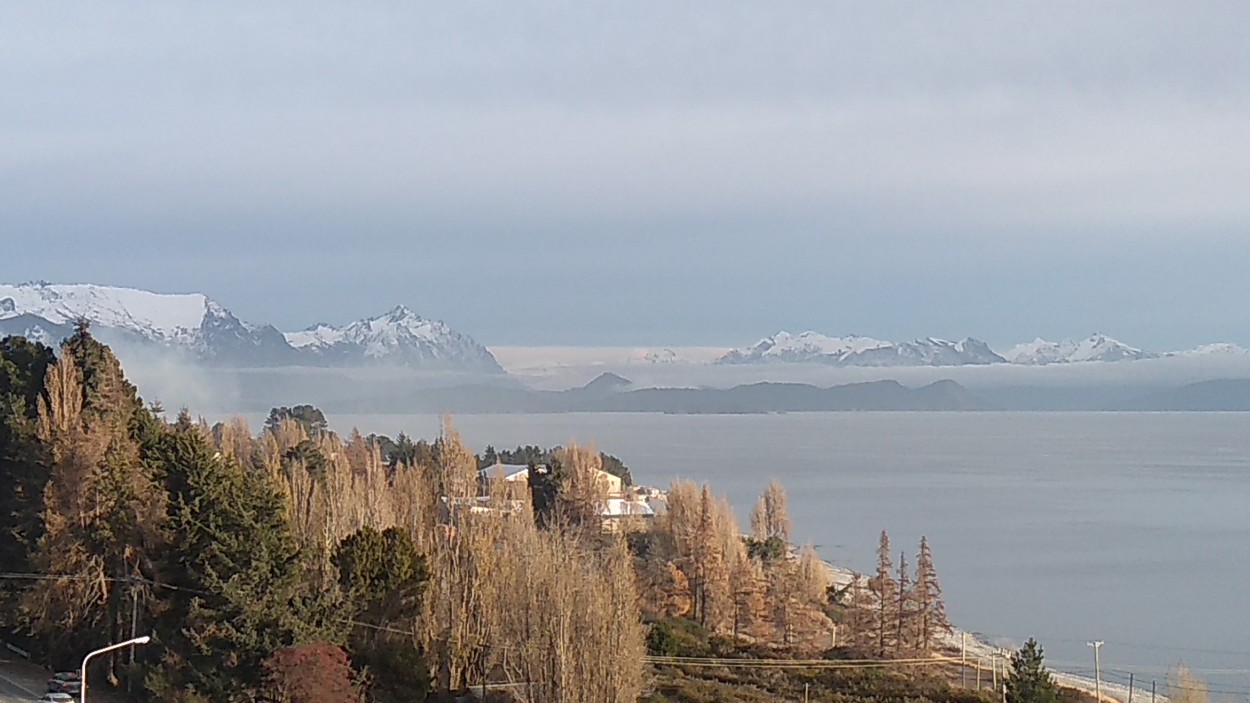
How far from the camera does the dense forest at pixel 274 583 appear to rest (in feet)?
56.9

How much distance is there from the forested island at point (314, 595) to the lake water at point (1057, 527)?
929cm

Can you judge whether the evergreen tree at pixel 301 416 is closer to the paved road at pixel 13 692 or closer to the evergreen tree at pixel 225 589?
the paved road at pixel 13 692

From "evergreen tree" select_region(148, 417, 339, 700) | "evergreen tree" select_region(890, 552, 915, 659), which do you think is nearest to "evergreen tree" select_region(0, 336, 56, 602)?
"evergreen tree" select_region(148, 417, 339, 700)

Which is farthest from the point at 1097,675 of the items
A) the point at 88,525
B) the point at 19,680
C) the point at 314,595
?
the point at 19,680

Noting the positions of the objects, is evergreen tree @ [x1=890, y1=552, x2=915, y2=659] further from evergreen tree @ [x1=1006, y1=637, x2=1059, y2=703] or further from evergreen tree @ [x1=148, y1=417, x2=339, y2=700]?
evergreen tree @ [x1=148, y1=417, x2=339, y2=700]

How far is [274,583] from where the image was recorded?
17891mm

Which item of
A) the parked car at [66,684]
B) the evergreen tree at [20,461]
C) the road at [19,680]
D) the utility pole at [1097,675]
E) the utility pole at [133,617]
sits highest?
the evergreen tree at [20,461]

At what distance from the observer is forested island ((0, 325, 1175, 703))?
1741 cm

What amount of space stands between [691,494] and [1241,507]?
132 feet

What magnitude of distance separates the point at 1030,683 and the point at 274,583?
12.8m

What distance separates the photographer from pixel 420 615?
2038 centimetres

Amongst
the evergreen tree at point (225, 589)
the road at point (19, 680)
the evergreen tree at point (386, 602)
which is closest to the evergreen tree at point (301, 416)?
the road at point (19, 680)

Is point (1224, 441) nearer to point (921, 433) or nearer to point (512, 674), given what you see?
point (921, 433)

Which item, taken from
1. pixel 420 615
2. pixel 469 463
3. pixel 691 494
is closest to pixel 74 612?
pixel 420 615
